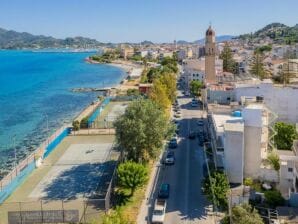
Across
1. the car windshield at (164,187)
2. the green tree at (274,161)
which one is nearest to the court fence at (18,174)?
the car windshield at (164,187)

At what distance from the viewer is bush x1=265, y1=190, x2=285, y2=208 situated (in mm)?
20969

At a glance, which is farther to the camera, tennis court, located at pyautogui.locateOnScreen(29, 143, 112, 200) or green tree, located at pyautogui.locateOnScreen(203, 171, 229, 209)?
tennis court, located at pyautogui.locateOnScreen(29, 143, 112, 200)

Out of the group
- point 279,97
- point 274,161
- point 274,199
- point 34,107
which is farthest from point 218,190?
point 34,107

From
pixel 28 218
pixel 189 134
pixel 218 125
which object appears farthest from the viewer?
pixel 189 134

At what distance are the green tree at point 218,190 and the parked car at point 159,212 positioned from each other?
252cm

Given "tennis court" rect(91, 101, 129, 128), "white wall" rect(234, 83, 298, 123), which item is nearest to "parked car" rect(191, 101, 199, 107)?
"tennis court" rect(91, 101, 129, 128)

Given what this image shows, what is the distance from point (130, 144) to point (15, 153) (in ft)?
55.3

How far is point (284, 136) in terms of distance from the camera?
29.7 meters

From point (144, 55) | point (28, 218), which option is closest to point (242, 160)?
point (28, 218)

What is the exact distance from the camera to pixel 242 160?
24031 mm

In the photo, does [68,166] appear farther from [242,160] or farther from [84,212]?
[242,160]

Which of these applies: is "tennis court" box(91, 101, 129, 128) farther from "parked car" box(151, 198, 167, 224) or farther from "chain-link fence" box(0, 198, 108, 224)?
"parked car" box(151, 198, 167, 224)

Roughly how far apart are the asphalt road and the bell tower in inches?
901

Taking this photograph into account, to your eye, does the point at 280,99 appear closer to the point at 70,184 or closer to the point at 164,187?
the point at 164,187
